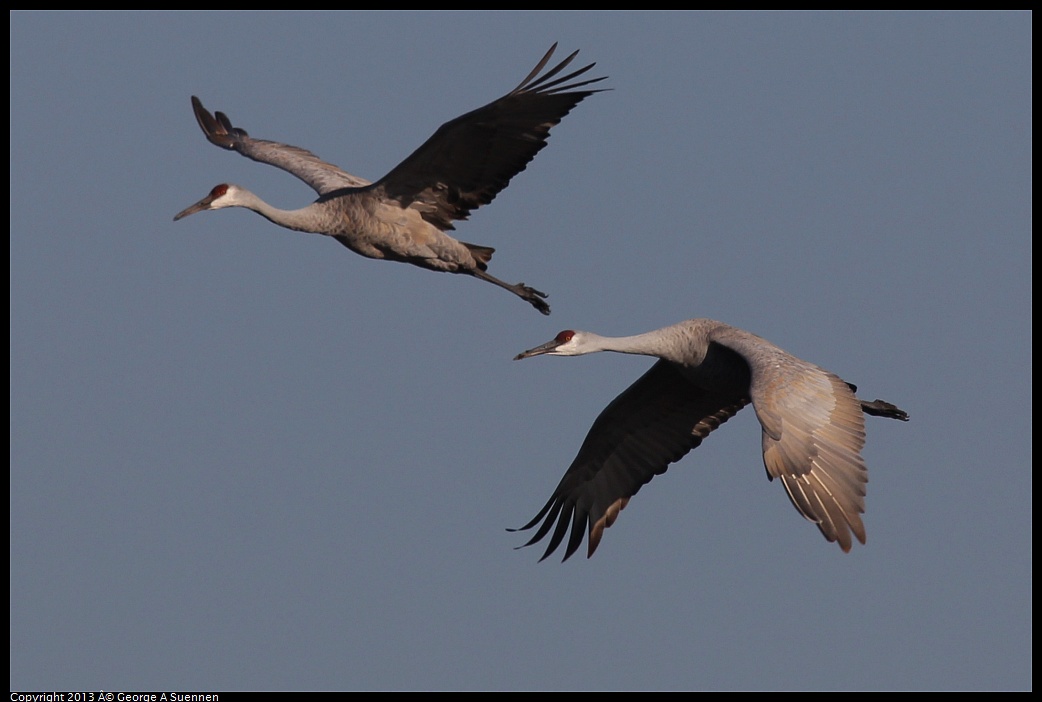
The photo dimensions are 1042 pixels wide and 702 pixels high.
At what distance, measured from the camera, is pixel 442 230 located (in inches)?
512

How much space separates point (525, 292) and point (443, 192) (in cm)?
119

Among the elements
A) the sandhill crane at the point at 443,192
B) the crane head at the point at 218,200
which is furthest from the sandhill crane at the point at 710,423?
the crane head at the point at 218,200

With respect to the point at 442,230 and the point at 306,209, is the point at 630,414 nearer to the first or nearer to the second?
the point at 442,230

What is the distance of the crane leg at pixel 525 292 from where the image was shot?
43.8ft

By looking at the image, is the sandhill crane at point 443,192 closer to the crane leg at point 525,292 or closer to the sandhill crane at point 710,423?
the crane leg at point 525,292

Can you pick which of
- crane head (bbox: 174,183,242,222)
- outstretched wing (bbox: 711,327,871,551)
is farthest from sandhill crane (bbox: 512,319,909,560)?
crane head (bbox: 174,183,242,222)

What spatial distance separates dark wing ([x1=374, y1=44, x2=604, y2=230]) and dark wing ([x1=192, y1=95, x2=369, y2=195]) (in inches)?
33.0

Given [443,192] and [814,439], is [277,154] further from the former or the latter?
[814,439]

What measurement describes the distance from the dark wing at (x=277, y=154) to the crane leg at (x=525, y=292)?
125 cm

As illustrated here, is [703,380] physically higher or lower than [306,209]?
lower

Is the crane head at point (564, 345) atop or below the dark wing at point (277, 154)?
below

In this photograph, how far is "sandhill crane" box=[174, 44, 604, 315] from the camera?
1203 centimetres

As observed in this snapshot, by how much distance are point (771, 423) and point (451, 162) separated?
11.2ft
